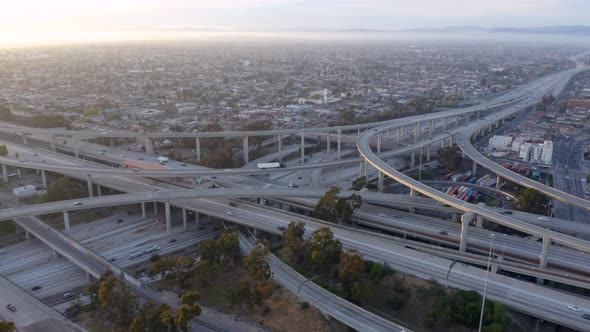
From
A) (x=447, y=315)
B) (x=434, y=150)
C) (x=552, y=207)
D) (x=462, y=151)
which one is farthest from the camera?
(x=434, y=150)

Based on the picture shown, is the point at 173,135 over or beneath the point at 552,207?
over

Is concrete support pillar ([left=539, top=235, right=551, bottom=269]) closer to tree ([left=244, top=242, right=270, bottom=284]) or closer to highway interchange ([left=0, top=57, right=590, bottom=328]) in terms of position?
highway interchange ([left=0, top=57, right=590, bottom=328])

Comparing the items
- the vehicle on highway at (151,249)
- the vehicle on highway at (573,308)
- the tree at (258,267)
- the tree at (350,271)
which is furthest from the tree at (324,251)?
the vehicle on highway at (573,308)

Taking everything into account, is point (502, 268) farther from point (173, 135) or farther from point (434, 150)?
point (173, 135)

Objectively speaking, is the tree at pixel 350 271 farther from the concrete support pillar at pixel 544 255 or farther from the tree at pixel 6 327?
the tree at pixel 6 327

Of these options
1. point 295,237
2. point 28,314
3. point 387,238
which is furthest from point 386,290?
point 28,314

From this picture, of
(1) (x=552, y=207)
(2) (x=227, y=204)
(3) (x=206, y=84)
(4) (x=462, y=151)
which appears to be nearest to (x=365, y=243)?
(2) (x=227, y=204)

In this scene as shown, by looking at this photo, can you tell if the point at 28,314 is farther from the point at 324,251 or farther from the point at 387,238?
the point at 387,238
